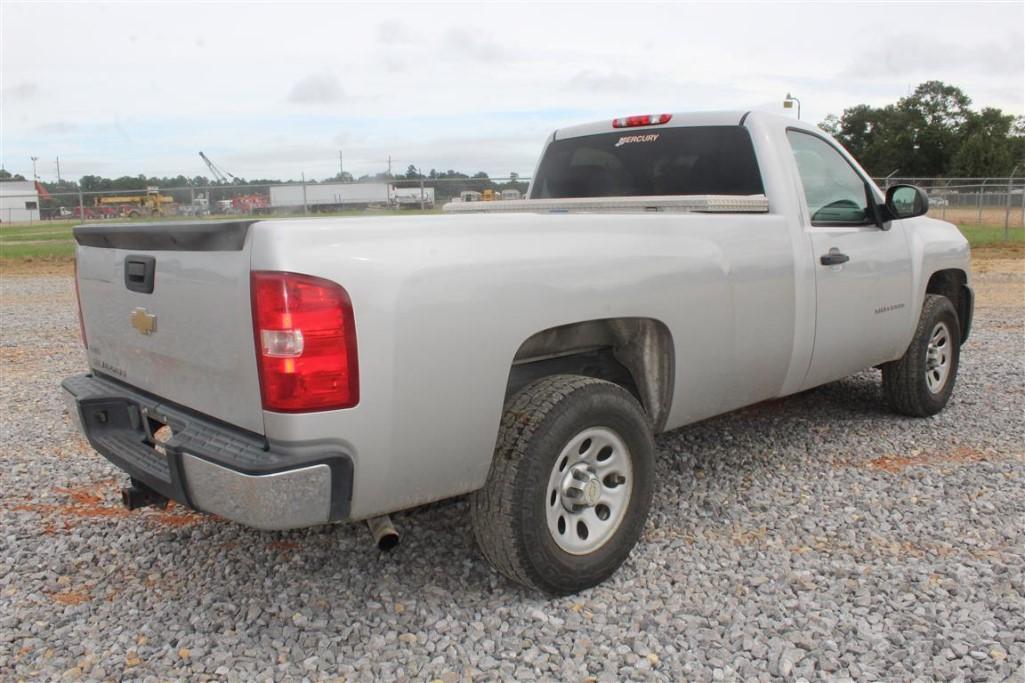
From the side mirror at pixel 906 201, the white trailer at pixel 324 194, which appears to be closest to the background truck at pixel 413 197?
the white trailer at pixel 324 194

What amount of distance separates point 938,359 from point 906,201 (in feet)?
4.02

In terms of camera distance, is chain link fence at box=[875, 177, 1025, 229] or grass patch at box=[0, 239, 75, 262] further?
chain link fence at box=[875, 177, 1025, 229]

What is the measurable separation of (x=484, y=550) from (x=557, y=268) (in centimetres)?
103

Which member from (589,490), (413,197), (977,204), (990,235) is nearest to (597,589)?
(589,490)

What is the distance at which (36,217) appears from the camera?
2938 cm

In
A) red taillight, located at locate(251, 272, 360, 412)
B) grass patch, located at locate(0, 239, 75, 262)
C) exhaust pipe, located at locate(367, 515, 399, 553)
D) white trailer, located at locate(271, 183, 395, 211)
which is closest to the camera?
red taillight, located at locate(251, 272, 360, 412)

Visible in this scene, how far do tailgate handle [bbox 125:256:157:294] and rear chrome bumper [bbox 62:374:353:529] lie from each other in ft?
1.39

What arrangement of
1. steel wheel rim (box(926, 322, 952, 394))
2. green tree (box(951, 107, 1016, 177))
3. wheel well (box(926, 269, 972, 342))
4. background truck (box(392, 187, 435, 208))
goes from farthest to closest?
green tree (box(951, 107, 1016, 177)) → background truck (box(392, 187, 435, 208)) → wheel well (box(926, 269, 972, 342)) → steel wheel rim (box(926, 322, 952, 394))

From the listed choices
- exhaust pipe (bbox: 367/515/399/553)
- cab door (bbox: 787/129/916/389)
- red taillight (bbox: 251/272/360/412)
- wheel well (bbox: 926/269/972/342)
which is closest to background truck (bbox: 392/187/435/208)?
wheel well (bbox: 926/269/972/342)

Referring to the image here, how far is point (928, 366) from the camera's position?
5.46 m

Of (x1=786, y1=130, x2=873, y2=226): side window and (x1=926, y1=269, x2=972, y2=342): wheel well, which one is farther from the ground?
(x1=786, y1=130, x2=873, y2=226): side window

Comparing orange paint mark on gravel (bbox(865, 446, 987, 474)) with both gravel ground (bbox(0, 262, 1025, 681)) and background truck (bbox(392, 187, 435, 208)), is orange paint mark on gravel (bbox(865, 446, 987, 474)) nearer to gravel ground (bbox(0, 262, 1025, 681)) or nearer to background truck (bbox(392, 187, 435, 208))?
gravel ground (bbox(0, 262, 1025, 681))

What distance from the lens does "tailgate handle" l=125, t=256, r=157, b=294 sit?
2947 millimetres

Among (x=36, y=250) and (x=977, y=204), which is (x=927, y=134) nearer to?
(x=977, y=204)
